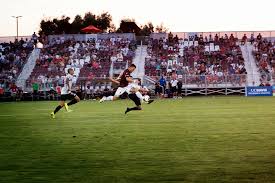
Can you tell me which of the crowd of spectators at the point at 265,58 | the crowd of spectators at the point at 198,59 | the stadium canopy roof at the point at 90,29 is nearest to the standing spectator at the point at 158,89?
the crowd of spectators at the point at 198,59

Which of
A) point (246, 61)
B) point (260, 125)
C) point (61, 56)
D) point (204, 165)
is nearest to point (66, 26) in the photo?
point (61, 56)

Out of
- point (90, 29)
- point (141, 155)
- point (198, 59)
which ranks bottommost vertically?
point (141, 155)

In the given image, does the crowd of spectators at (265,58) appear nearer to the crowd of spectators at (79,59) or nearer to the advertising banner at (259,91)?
the advertising banner at (259,91)

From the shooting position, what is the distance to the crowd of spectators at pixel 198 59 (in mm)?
46438

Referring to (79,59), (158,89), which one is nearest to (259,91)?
(158,89)

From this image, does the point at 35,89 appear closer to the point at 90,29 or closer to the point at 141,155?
the point at 90,29

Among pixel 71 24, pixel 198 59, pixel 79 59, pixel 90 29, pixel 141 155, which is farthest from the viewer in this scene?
pixel 71 24

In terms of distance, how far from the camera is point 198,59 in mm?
51031

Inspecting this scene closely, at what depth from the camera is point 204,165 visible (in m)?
7.86

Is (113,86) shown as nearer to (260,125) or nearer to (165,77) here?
(165,77)

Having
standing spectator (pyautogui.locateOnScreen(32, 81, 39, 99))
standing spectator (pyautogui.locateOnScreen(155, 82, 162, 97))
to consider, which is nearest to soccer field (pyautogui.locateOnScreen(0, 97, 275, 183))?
standing spectator (pyautogui.locateOnScreen(155, 82, 162, 97))

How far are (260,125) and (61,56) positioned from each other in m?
40.2

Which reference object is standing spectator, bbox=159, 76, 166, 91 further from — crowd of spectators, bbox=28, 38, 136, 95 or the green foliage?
the green foliage

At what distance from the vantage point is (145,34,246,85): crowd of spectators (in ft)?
152
